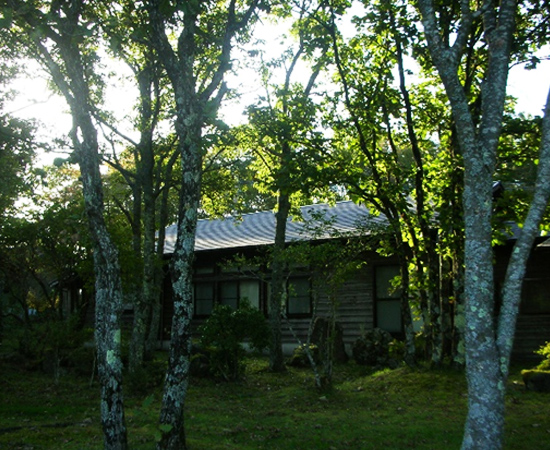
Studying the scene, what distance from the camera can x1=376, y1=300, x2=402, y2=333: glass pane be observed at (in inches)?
748

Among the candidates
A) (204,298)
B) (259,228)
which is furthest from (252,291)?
(259,228)

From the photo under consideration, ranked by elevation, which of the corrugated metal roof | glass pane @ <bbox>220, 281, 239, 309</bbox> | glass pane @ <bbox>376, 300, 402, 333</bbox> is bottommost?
glass pane @ <bbox>376, 300, 402, 333</bbox>

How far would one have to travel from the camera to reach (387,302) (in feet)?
63.1

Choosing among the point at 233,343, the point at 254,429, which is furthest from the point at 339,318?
the point at 254,429

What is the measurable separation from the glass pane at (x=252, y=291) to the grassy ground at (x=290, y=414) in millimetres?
7355

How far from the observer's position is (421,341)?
16828 millimetres

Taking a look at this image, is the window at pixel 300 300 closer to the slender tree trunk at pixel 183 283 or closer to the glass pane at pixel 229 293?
the glass pane at pixel 229 293

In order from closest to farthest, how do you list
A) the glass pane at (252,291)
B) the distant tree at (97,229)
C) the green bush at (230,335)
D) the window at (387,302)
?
the distant tree at (97,229) < the green bush at (230,335) < the window at (387,302) < the glass pane at (252,291)

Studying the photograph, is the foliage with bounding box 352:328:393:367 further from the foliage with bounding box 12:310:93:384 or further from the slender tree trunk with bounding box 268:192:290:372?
the foliage with bounding box 12:310:93:384

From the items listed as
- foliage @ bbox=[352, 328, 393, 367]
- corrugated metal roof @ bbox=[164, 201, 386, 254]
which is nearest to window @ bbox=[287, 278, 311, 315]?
corrugated metal roof @ bbox=[164, 201, 386, 254]

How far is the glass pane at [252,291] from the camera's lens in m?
22.5

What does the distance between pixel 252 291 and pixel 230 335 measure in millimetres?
8223

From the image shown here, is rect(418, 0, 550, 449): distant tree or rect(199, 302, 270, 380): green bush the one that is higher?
rect(418, 0, 550, 449): distant tree

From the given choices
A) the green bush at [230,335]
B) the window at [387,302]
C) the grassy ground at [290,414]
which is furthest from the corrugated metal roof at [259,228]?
the grassy ground at [290,414]
